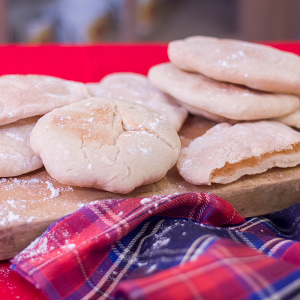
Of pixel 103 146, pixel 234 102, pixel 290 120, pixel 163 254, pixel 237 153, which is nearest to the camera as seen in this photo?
pixel 163 254

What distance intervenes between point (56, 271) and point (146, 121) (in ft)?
2.22

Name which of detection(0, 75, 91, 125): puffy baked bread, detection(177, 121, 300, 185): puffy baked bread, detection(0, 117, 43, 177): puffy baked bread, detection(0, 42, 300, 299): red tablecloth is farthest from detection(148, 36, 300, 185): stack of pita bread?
detection(0, 42, 300, 299): red tablecloth

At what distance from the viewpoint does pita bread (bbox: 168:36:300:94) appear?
5.21 ft

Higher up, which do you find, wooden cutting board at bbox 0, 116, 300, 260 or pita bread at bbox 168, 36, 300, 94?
pita bread at bbox 168, 36, 300, 94

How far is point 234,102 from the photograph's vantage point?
157cm

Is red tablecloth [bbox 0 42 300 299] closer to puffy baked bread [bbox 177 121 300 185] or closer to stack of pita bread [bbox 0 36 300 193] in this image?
stack of pita bread [bbox 0 36 300 193]

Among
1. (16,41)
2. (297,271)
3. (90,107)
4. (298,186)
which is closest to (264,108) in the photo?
(298,186)

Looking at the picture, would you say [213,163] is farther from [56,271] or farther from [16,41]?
[16,41]

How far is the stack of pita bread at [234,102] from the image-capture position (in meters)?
1.39

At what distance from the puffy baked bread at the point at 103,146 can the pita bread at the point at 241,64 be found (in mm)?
435

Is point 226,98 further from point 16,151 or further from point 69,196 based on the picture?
point 16,151

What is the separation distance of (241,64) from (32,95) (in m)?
0.98

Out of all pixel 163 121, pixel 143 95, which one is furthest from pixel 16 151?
pixel 143 95

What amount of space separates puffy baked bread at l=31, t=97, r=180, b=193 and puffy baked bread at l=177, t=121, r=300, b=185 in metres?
0.11
